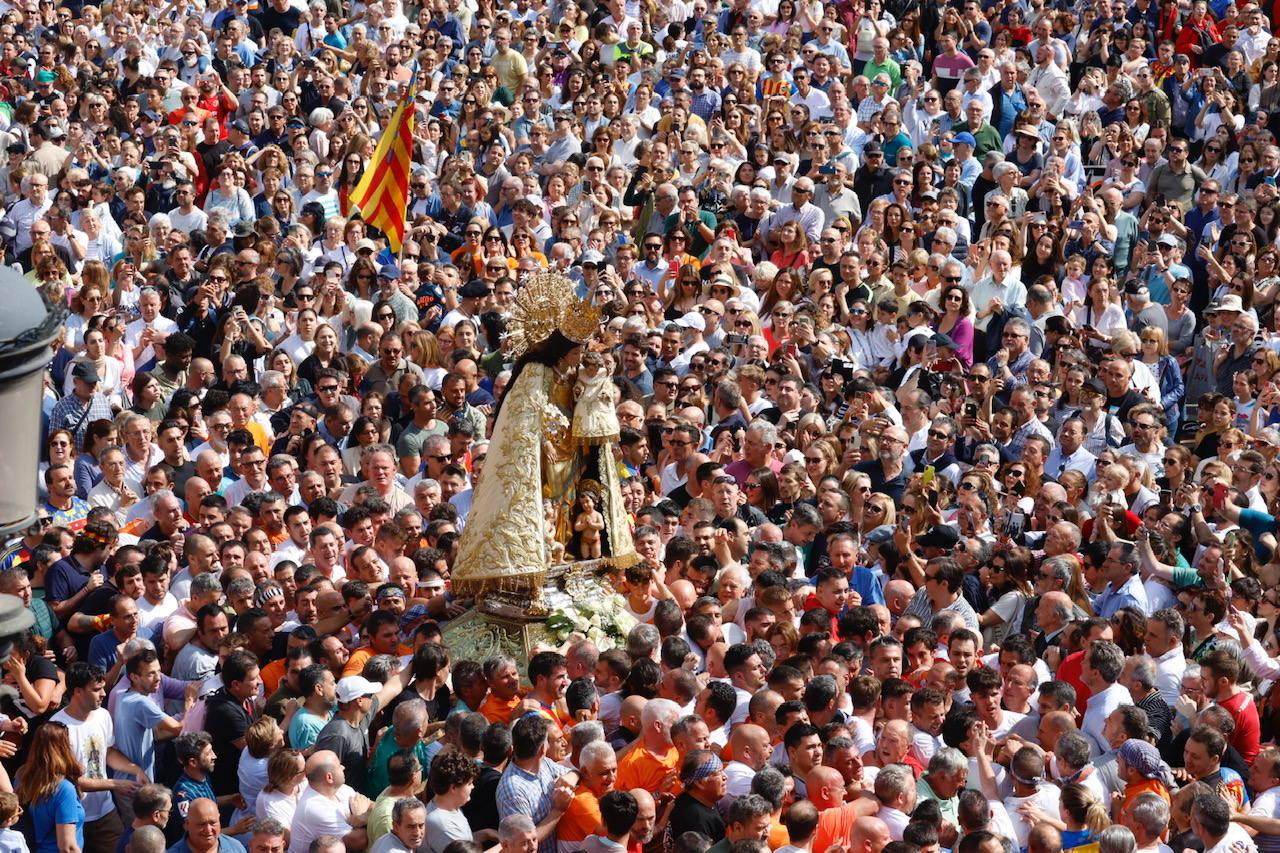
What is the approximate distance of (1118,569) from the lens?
13.2 meters

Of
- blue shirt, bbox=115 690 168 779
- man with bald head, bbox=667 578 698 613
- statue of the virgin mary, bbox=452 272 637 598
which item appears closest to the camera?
blue shirt, bbox=115 690 168 779

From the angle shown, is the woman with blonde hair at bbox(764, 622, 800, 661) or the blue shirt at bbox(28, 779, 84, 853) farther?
the woman with blonde hair at bbox(764, 622, 800, 661)

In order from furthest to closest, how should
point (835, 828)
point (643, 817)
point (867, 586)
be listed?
1. point (867, 586)
2. point (835, 828)
3. point (643, 817)

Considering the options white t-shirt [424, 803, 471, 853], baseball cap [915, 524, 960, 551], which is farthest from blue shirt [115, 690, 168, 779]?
baseball cap [915, 524, 960, 551]

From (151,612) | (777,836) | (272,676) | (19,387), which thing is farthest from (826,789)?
(19,387)

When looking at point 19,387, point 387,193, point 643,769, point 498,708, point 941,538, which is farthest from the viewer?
point 387,193

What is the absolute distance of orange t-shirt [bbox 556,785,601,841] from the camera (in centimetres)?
980

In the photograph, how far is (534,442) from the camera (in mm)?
12156

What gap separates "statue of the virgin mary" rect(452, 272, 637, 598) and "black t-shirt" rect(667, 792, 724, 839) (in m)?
2.47

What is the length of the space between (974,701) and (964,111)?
12.4 metres

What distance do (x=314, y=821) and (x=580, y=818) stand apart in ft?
3.91

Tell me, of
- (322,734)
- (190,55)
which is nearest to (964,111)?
(190,55)

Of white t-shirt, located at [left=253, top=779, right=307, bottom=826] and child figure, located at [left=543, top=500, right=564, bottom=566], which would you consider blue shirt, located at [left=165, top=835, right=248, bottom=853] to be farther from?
child figure, located at [left=543, top=500, right=564, bottom=566]

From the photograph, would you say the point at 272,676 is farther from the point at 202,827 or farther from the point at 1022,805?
the point at 1022,805
